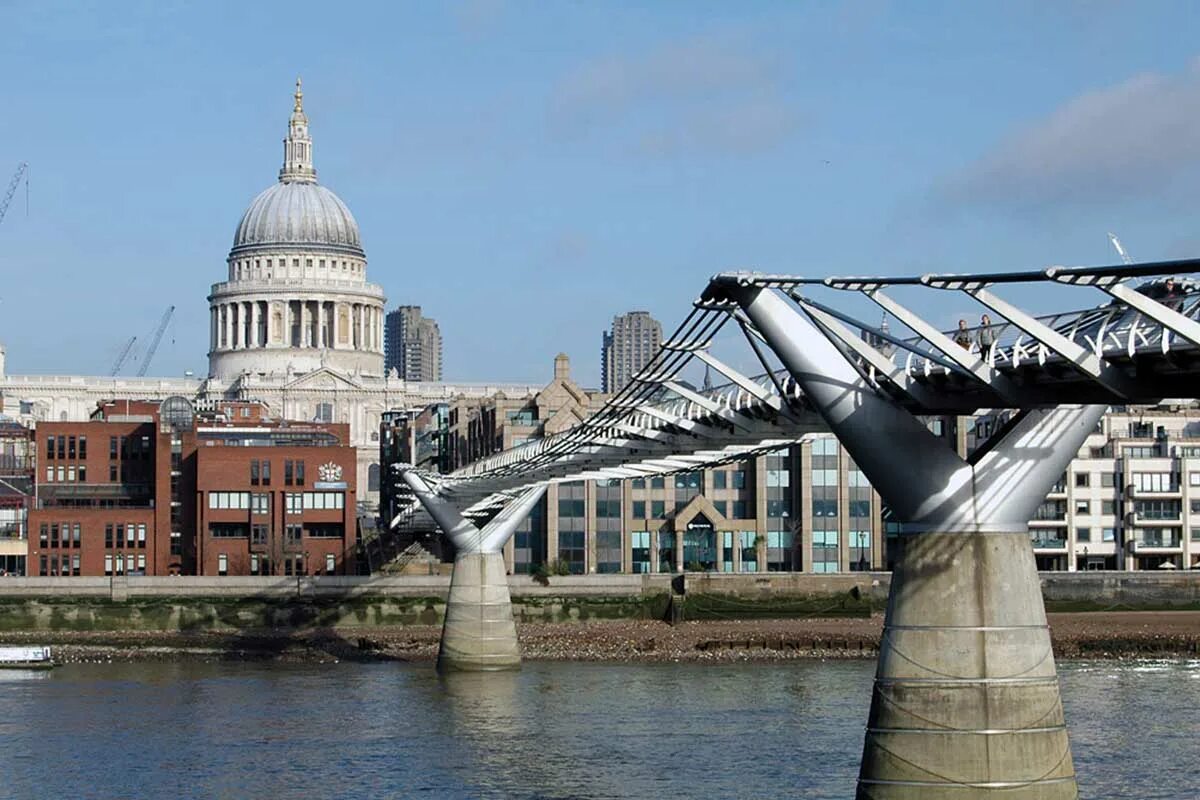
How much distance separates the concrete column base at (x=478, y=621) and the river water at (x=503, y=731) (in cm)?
138

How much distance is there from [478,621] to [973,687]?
46927mm

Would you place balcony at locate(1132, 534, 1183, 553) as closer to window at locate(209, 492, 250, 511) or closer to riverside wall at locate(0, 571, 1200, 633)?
riverside wall at locate(0, 571, 1200, 633)

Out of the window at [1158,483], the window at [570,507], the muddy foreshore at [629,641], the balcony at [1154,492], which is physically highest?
the window at [1158,483]

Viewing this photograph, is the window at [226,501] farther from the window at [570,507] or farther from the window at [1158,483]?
the window at [1158,483]

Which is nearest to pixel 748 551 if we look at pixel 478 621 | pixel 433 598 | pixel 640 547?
pixel 640 547

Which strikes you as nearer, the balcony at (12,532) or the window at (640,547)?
the window at (640,547)

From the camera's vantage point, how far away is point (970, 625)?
38688 mm

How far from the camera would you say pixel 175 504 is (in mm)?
118812

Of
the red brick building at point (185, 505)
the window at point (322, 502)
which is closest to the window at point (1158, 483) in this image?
the red brick building at point (185, 505)

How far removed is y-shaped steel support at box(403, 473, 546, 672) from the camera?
8319 cm

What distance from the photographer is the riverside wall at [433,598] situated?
96.6 meters

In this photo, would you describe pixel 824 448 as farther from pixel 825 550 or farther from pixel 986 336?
pixel 986 336

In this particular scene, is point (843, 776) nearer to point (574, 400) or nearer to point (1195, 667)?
point (1195, 667)

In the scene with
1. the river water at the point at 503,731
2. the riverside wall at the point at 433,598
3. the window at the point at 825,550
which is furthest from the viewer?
the window at the point at 825,550
